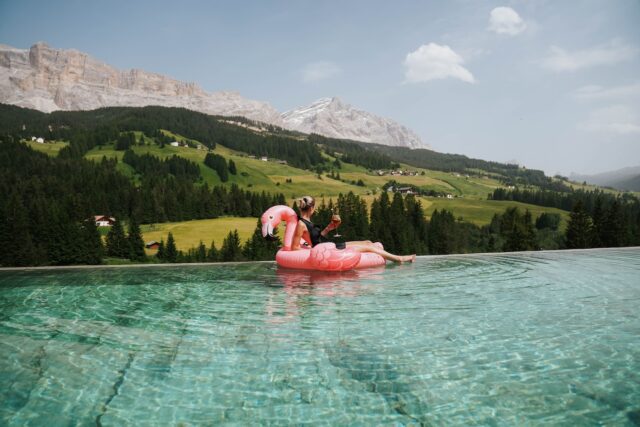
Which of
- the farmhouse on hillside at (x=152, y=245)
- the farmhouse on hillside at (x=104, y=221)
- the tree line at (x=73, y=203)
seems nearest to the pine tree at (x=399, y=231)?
the farmhouse on hillside at (x=152, y=245)

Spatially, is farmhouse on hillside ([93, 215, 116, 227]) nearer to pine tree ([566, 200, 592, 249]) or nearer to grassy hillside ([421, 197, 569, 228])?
grassy hillside ([421, 197, 569, 228])

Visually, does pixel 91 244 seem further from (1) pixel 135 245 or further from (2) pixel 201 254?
(2) pixel 201 254

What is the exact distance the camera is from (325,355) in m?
7.27

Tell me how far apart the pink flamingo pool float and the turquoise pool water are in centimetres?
253

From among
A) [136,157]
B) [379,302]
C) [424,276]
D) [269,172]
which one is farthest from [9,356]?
[269,172]

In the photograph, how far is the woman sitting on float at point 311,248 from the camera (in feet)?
53.3

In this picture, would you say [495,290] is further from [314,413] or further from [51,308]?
[51,308]

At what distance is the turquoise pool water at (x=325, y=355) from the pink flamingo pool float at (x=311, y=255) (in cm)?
253

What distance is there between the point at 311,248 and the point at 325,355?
988 centimetres

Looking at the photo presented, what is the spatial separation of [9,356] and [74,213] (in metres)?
96.3

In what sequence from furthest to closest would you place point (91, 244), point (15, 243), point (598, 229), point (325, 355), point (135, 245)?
1. point (135, 245)
2. point (91, 244)
3. point (598, 229)
4. point (15, 243)
5. point (325, 355)

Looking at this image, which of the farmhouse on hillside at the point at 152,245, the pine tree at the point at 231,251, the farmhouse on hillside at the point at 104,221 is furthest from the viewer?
the farmhouse on hillside at the point at 104,221

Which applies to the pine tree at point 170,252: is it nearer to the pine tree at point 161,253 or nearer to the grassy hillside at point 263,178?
the pine tree at point 161,253

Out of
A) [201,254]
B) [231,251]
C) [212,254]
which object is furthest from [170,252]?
[231,251]
